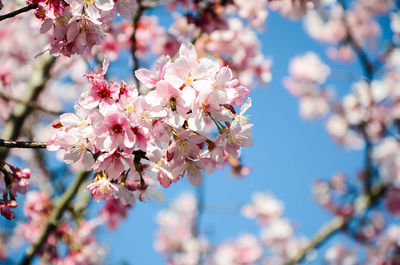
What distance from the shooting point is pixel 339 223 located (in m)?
4.82

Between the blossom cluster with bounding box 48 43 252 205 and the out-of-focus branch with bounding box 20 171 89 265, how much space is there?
1.68m

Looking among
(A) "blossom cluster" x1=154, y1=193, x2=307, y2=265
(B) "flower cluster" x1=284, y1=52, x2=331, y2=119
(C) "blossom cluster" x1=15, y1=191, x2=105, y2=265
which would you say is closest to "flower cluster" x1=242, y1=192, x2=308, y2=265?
(A) "blossom cluster" x1=154, y1=193, x2=307, y2=265

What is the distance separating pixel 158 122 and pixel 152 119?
0.02m

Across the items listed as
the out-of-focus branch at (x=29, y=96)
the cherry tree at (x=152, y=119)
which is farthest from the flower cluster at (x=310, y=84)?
the out-of-focus branch at (x=29, y=96)

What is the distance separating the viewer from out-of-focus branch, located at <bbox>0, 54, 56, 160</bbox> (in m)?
3.14

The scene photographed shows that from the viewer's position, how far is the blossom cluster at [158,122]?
45.3 inches

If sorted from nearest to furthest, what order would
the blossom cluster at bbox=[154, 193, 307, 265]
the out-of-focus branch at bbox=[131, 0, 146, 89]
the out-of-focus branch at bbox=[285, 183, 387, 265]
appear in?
1. the out-of-focus branch at bbox=[131, 0, 146, 89]
2. the out-of-focus branch at bbox=[285, 183, 387, 265]
3. the blossom cluster at bbox=[154, 193, 307, 265]

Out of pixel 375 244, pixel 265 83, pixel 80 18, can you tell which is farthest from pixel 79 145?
pixel 375 244

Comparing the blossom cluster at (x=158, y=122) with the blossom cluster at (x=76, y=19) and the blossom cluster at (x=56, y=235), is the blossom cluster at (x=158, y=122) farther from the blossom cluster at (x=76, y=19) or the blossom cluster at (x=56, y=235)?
the blossom cluster at (x=56, y=235)

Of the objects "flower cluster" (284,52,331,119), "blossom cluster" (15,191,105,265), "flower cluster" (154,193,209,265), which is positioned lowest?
"flower cluster" (154,193,209,265)

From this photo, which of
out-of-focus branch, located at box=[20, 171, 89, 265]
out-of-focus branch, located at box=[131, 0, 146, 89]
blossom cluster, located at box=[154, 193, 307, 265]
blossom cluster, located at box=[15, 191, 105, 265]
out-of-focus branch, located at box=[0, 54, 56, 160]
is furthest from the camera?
blossom cluster, located at box=[154, 193, 307, 265]

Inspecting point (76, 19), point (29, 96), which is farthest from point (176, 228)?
point (76, 19)

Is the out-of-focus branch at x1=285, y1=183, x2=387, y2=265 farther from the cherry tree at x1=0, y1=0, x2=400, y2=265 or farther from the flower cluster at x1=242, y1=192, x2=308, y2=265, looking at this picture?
the flower cluster at x1=242, y1=192, x2=308, y2=265

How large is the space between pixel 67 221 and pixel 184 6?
6.59ft
